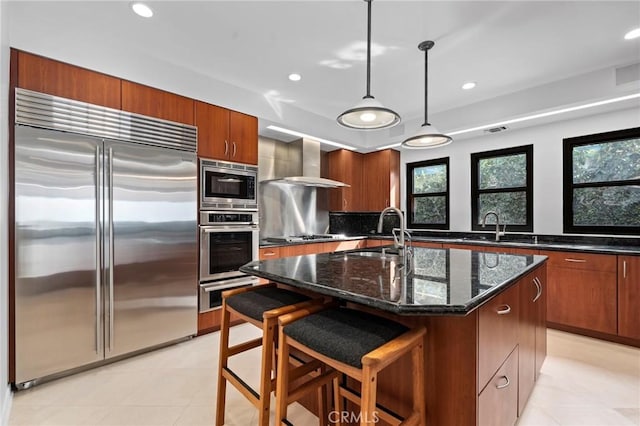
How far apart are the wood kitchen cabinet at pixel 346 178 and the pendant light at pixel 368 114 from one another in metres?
2.81

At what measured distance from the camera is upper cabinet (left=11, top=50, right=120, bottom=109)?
78.8 inches

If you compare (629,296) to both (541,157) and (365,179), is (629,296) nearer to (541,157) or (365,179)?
(541,157)

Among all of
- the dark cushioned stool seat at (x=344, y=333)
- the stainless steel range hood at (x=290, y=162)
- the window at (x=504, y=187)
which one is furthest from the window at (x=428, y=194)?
the dark cushioned stool seat at (x=344, y=333)

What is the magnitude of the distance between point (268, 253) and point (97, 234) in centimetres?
166

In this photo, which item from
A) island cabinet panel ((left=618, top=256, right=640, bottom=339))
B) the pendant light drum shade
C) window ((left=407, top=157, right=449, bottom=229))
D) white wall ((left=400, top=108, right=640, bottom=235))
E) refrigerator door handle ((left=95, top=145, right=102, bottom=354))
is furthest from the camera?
window ((left=407, top=157, right=449, bottom=229))

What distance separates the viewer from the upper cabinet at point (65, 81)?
2.00m

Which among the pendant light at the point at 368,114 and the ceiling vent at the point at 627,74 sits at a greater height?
the ceiling vent at the point at 627,74

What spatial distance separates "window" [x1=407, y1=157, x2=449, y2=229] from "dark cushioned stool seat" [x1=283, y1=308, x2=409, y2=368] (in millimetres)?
3813

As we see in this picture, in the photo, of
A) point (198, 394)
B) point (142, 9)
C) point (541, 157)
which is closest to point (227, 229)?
point (198, 394)

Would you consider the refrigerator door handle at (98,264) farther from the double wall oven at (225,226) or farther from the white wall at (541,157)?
the white wall at (541,157)

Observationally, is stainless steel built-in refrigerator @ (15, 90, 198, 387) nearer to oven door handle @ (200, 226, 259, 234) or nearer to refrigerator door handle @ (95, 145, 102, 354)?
refrigerator door handle @ (95, 145, 102, 354)

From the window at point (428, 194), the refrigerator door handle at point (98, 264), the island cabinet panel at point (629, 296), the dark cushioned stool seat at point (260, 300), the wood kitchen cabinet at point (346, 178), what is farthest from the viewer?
the wood kitchen cabinet at point (346, 178)

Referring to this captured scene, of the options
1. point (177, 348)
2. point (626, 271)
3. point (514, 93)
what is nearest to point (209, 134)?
point (177, 348)

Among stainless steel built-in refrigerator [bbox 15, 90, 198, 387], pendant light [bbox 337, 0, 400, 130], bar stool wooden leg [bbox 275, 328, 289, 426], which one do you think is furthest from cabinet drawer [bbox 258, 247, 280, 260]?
bar stool wooden leg [bbox 275, 328, 289, 426]
